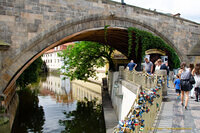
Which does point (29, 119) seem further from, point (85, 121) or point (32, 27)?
point (32, 27)

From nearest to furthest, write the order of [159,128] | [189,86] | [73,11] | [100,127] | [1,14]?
[159,128] < [189,86] < [1,14] < [73,11] < [100,127]

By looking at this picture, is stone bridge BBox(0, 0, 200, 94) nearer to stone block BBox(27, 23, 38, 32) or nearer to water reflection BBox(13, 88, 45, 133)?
stone block BBox(27, 23, 38, 32)

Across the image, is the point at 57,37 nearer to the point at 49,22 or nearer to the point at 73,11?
the point at 49,22

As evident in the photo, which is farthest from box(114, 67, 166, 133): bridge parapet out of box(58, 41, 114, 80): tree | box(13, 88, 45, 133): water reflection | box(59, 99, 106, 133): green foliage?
box(58, 41, 114, 80): tree

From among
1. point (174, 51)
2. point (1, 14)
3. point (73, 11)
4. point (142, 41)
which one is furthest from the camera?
point (174, 51)

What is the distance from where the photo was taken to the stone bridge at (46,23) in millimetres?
8625

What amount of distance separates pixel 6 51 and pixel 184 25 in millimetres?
13271

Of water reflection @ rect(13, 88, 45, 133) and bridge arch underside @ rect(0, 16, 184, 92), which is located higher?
bridge arch underside @ rect(0, 16, 184, 92)

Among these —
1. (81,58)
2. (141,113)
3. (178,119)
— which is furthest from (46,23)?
(81,58)

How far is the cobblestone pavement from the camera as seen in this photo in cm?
402

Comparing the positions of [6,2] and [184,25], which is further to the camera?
[184,25]

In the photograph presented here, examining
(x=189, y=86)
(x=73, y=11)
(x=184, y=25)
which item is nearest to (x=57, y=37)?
(x=73, y=11)

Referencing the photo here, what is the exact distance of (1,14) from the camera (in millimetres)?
8531

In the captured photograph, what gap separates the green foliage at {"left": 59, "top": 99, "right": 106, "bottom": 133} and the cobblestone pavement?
5800 mm
